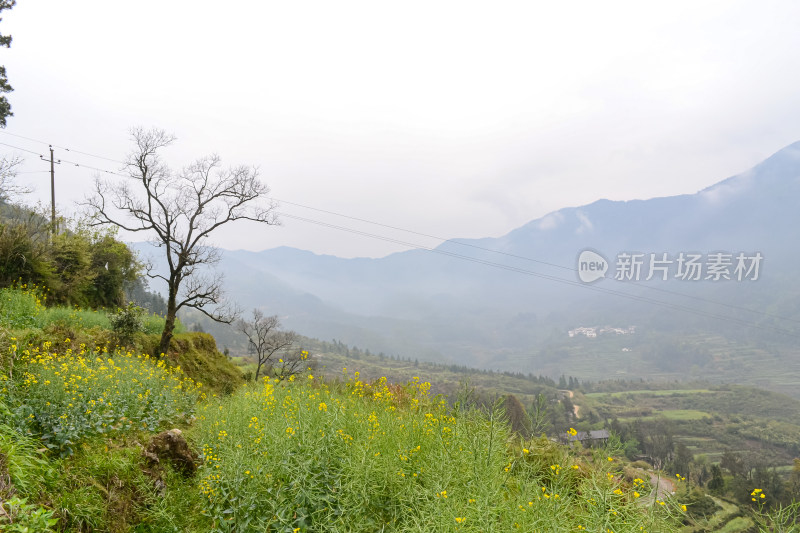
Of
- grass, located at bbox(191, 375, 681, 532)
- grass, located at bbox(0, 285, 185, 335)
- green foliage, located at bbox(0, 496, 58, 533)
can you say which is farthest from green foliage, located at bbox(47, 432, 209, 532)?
grass, located at bbox(0, 285, 185, 335)

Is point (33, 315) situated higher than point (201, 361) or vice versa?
point (33, 315)

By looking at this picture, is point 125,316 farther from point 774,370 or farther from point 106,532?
point 774,370

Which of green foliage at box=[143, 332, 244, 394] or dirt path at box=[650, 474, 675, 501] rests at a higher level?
dirt path at box=[650, 474, 675, 501]

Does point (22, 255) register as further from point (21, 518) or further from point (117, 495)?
point (21, 518)

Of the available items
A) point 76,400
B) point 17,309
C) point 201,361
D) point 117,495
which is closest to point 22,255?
point 17,309

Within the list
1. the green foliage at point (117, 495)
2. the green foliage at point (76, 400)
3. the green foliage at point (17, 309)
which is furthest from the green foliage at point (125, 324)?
the green foliage at point (117, 495)

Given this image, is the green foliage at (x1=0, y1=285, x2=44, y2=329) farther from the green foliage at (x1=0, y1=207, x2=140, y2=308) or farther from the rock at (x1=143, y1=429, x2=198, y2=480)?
the rock at (x1=143, y1=429, x2=198, y2=480)

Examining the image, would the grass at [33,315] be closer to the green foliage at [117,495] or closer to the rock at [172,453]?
the green foliage at [117,495]

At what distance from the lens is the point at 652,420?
8319 cm

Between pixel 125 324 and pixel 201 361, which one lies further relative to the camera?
pixel 201 361

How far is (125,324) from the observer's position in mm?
14047

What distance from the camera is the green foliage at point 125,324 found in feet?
45.4

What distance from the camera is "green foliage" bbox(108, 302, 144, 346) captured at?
45.4ft

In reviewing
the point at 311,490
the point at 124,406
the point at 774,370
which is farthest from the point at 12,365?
the point at 774,370
